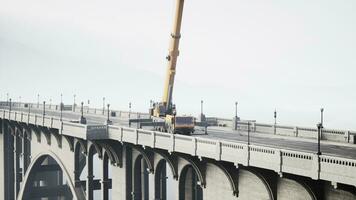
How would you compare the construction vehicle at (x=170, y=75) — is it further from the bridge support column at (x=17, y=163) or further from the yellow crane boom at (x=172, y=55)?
the bridge support column at (x=17, y=163)

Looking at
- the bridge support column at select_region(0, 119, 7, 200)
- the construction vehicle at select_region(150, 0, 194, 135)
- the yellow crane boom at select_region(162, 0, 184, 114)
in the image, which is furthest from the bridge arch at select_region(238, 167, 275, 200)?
the bridge support column at select_region(0, 119, 7, 200)

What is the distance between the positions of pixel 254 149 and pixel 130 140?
622 inches

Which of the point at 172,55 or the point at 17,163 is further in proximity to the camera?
the point at 17,163

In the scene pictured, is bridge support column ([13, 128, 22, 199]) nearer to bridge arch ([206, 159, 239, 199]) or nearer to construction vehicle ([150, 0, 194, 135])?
construction vehicle ([150, 0, 194, 135])

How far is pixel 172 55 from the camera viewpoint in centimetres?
5681

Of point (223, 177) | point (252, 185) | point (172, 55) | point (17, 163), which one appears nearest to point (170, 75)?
point (172, 55)

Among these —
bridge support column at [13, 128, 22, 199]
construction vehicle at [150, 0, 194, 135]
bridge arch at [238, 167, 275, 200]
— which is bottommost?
bridge support column at [13, 128, 22, 199]

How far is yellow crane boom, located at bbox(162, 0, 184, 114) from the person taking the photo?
55.8 m

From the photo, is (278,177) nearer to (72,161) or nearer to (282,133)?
(282,133)

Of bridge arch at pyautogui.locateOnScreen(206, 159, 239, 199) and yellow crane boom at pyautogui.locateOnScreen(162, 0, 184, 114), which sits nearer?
bridge arch at pyautogui.locateOnScreen(206, 159, 239, 199)

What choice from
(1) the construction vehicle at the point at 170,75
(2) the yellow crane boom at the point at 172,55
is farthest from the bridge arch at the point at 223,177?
(2) the yellow crane boom at the point at 172,55

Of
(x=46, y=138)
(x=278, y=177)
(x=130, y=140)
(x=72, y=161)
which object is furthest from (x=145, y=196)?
(x=278, y=177)

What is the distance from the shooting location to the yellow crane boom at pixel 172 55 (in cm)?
5584

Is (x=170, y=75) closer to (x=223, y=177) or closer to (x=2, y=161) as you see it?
(x=223, y=177)
